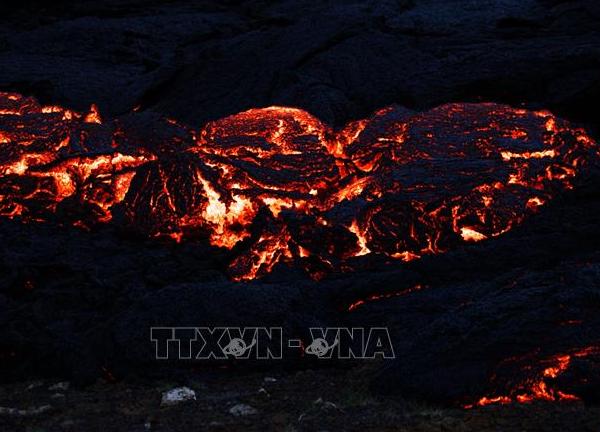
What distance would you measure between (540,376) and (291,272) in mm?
4039

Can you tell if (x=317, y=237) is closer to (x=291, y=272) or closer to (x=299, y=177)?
(x=291, y=272)

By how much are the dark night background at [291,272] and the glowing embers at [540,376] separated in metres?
0.11

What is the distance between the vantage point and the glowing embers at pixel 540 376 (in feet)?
19.4

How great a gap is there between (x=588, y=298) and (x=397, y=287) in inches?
111

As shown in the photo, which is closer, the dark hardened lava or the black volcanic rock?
the dark hardened lava

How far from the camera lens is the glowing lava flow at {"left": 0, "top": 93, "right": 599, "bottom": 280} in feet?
32.1

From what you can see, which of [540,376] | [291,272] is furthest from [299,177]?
[540,376]

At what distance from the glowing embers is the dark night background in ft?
0.36

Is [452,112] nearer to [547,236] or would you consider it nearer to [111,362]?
[547,236]

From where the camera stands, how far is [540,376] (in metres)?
6.06

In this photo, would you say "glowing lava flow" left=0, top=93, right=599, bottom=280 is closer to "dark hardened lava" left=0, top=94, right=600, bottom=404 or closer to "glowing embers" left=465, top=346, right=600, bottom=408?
"dark hardened lava" left=0, top=94, right=600, bottom=404

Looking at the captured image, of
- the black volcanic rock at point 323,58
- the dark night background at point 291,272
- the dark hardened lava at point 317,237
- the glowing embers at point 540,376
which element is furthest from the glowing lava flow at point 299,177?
the glowing embers at point 540,376

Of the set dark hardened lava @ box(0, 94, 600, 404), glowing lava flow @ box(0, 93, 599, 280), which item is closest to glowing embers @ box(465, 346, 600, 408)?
dark hardened lava @ box(0, 94, 600, 404)


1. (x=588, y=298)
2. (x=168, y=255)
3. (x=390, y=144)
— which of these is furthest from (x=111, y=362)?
(x=390, y=144)
